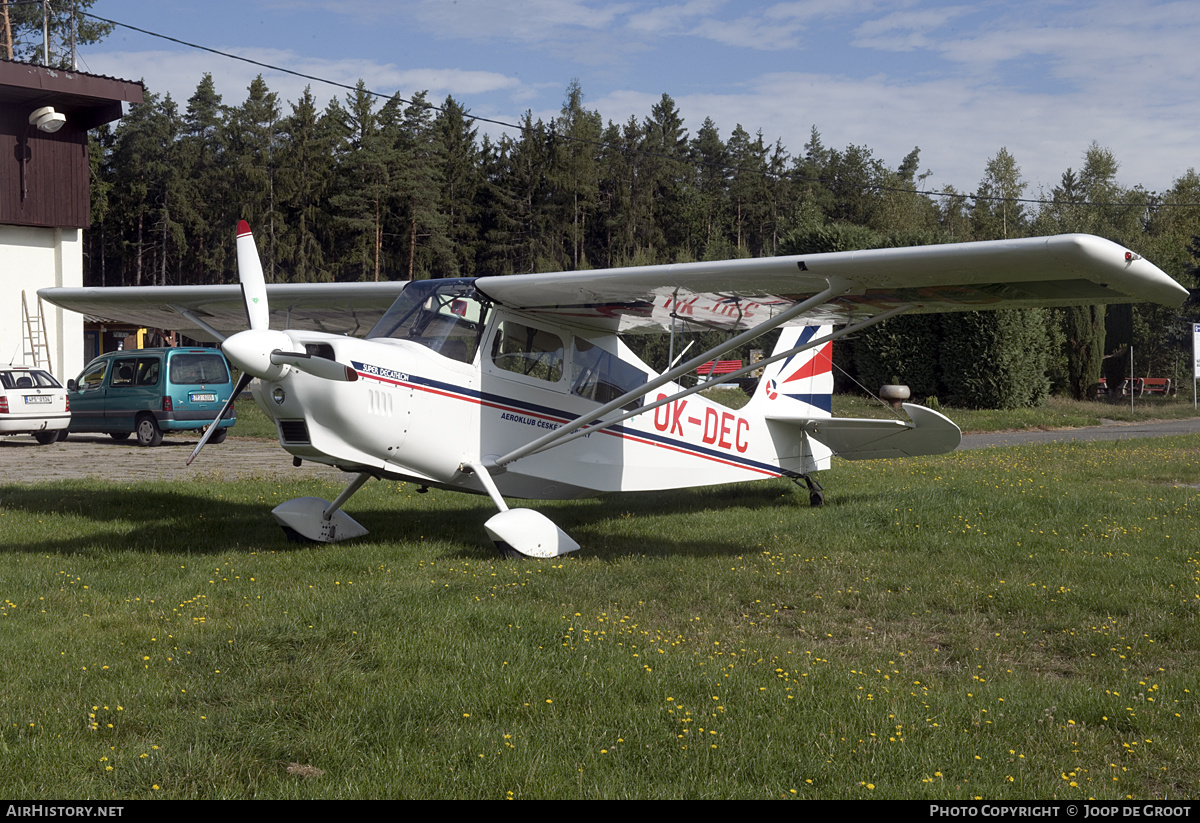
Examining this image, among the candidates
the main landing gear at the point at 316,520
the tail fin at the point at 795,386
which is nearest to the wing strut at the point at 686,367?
the main landing gear at the point at 316,520

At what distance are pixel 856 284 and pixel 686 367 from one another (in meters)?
1.55

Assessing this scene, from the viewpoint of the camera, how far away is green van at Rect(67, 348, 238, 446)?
20.2 m

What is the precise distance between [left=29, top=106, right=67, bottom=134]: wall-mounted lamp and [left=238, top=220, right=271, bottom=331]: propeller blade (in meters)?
21.9

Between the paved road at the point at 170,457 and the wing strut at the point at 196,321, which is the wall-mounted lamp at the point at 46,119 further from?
the wing strut at the point at 196,321

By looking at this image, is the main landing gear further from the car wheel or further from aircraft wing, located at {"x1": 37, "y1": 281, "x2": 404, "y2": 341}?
the car wheel

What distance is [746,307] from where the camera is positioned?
8.99 m

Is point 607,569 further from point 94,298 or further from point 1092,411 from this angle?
point 1092,411

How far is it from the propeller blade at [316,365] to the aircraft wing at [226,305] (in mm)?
2636

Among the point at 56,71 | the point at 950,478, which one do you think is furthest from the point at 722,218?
the point at 950,478

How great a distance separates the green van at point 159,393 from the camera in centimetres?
2016

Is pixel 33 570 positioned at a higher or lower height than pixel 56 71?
lower
